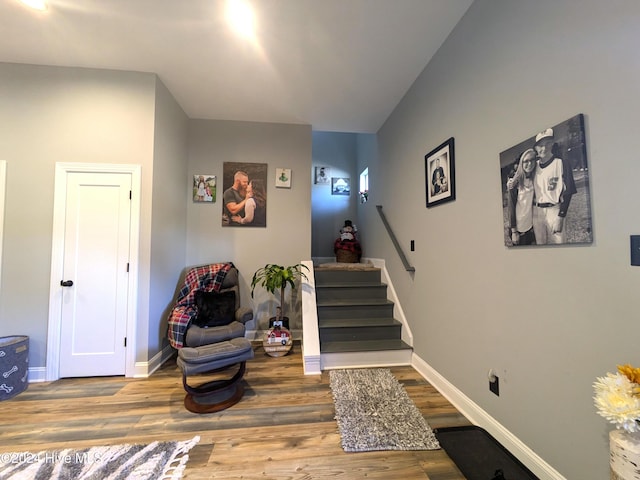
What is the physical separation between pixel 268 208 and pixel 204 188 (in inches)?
35.5

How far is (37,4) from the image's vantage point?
1.85 m

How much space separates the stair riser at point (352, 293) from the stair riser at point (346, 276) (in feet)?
0.52

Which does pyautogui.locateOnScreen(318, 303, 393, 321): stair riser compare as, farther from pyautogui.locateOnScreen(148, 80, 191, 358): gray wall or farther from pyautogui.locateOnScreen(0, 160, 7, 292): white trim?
pyautogui.locateOnScreen(0, 160, 7, 292): white trim

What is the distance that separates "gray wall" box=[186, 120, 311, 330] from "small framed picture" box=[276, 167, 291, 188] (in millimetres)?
57

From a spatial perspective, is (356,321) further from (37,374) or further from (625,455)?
(37,374)

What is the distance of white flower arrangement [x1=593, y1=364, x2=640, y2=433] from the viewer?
0.79m

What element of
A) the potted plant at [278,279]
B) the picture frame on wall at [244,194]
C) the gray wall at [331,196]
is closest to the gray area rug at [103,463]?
the potted plant at [278,279]

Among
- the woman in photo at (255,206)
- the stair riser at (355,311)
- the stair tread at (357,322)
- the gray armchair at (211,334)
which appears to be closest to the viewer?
the gray armchair at (211,334)

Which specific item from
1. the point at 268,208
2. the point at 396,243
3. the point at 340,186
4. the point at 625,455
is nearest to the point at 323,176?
the point at 340,186

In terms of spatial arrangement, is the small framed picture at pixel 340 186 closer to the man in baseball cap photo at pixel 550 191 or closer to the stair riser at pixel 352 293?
the stair riser at pixel 352 293

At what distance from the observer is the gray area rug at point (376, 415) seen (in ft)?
5.12

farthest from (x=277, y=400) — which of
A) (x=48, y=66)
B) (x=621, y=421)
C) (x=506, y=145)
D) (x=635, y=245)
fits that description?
(x=48, y=66)

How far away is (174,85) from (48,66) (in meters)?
1.09

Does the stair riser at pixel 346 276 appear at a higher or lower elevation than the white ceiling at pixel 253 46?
lower
